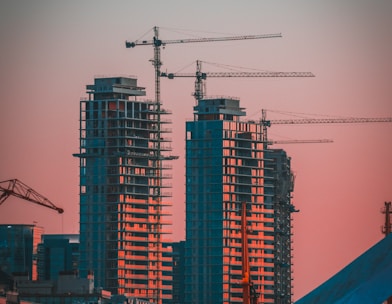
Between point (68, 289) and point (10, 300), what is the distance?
128 ft

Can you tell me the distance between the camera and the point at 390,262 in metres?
35.1

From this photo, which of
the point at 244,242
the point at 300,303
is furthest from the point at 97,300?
the point at 300,303

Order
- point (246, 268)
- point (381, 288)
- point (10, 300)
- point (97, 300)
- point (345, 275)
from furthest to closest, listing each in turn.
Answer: point (97, 300) → point (10, 300) → point (246, 268) → point (345, 275) → point (381, 288)

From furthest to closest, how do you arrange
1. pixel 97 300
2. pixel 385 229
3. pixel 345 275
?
pixel 97 300
pixel 385 229
pixel 345 275

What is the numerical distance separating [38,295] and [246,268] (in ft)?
449

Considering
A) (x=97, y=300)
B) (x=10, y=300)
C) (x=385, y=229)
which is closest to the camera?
(x=385, y=229)

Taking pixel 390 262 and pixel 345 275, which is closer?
pixel 390 262

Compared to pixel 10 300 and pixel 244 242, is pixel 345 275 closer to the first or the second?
pixel 244 242

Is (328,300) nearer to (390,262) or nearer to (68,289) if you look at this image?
(390,262)

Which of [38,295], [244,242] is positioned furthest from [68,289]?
[244,242]

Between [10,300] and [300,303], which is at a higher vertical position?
[10,300]

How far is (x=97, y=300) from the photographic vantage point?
190m

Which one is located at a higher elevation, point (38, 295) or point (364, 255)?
point (38, 295)

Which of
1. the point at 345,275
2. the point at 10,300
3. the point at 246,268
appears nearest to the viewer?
the point at 345,275
